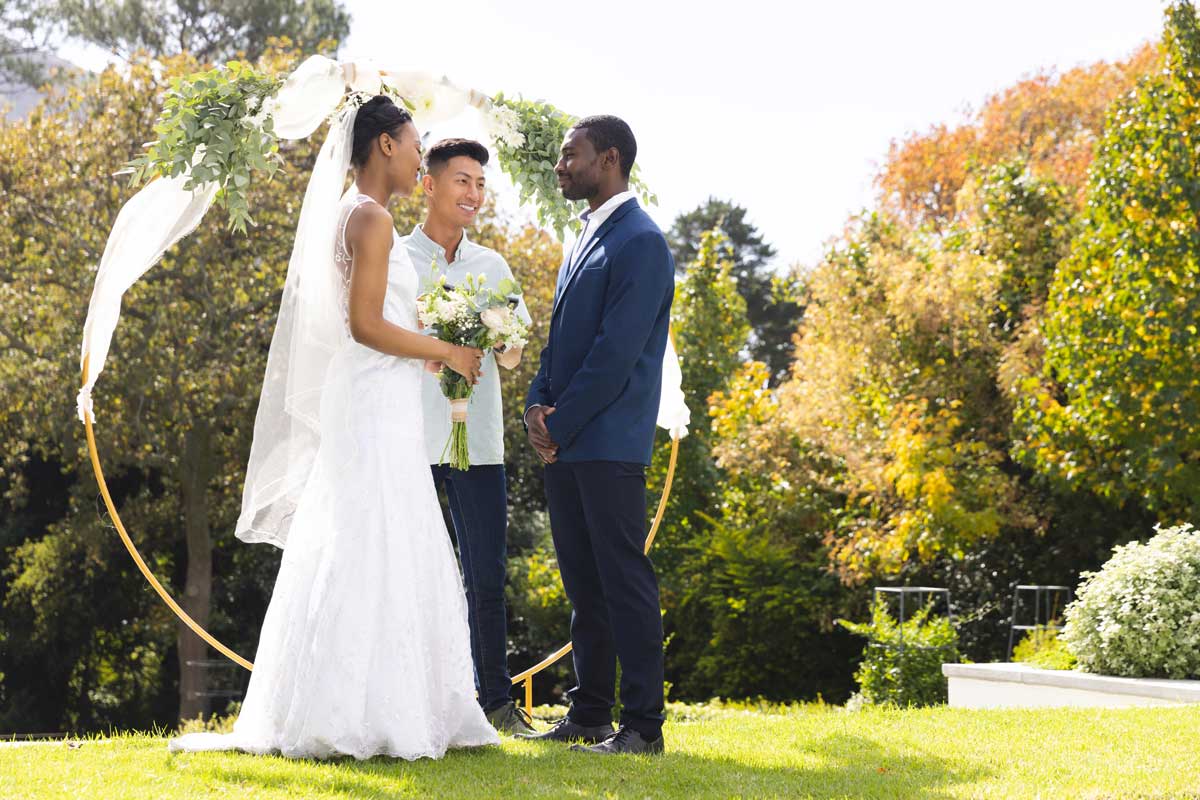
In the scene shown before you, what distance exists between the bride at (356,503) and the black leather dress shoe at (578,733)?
0.48 meters

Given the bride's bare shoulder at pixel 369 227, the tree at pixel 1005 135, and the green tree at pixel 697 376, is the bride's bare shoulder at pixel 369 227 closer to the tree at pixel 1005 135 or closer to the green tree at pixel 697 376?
the green tree at pixel 697 376

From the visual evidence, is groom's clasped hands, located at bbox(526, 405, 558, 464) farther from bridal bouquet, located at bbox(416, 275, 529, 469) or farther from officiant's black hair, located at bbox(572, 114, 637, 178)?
officiant's black hair, located at bbox(572, 114, 637, 178)

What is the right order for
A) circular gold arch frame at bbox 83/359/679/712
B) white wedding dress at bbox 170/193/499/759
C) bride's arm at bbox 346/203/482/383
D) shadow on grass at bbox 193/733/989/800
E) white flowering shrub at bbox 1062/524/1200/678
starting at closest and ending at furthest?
1. shadow on grass at bbox 193/733/989/800
2. white wedding dress at bbox 170/193/499/759
3. bride's arm at bbox 346/203/482/383
4. circular gold arch frame at bbox 83/359/679/712
5. white flowering shrub at bbox 1062/524/1200/678

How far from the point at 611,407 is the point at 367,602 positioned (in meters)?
1.10

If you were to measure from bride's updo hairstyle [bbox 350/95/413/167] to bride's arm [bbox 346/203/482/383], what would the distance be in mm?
320

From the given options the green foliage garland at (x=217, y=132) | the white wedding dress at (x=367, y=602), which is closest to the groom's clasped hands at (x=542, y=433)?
the white wedding dress at (x=367, y=602)

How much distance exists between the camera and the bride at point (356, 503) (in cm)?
416

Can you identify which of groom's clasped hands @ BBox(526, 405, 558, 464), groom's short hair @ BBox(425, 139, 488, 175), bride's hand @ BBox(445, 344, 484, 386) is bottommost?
groom's clasped hands @ BBox(526, 405, 558, 464)

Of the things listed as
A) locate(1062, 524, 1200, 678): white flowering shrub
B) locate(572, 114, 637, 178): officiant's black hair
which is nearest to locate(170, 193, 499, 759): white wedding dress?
locate(572, 114, 637, 178): officiant's black hair

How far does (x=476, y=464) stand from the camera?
5266 mm

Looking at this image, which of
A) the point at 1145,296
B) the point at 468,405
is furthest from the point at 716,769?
the point at 1145,296

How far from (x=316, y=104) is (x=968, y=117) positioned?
2368cm

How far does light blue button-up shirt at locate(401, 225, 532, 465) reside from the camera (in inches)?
207

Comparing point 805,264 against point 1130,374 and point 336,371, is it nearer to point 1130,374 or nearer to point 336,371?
point 1130,374
